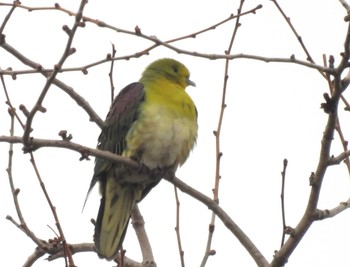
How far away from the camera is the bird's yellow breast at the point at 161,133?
196 inches

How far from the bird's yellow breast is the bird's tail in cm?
29

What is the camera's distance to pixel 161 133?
196 inches

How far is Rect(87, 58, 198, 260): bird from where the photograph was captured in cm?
498

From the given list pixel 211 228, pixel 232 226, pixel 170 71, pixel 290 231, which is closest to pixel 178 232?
pixel 211 228

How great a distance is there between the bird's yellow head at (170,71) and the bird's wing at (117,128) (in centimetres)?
68

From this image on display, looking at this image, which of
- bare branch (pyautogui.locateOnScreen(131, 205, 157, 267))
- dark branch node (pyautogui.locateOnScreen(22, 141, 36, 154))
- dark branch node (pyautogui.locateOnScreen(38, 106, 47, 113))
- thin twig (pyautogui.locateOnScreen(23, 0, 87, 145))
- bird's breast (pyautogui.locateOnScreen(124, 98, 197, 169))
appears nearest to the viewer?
thin twig (pyautogui.locateOnScreen(23, 0, 87, 145))

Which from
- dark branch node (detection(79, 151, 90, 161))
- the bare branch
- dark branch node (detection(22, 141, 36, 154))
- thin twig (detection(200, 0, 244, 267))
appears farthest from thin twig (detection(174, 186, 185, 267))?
dark branch node (detection(22, 141, 36, 154))

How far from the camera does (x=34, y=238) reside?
3.95 metres

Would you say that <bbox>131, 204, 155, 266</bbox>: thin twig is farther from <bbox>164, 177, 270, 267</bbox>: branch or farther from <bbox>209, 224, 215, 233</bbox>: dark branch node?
<bbox>164, 177, 270, 267</bbox>: branch

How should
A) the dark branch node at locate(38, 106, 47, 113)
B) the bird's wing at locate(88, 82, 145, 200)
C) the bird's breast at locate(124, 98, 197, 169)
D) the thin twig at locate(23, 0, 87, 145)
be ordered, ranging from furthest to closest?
the bird's wing at locate(88, 82, 145, 200) → the bird's breast at locate(124, 98, 197, 169) → the dark branch node at locate(38, 106, 47, 113) → the thin twig at locate(23, 0, 87, 145)

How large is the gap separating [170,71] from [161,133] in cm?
110

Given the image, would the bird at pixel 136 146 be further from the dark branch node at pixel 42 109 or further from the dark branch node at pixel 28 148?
the dark branch node at pixel 42 109

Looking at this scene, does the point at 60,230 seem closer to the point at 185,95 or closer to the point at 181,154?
the point at 181,154

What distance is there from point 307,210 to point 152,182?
197cm
